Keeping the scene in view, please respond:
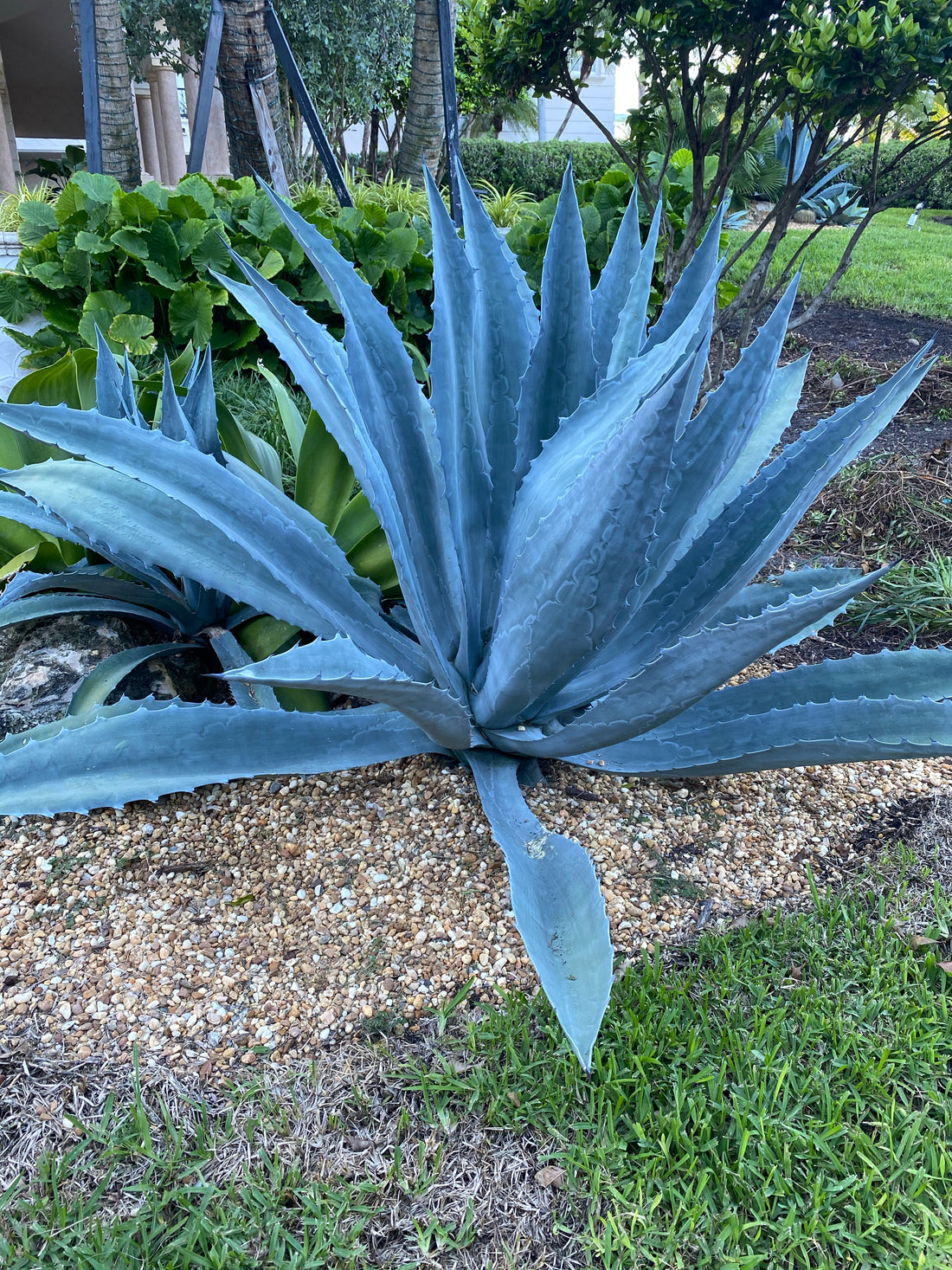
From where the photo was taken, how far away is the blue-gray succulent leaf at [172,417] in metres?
1.84

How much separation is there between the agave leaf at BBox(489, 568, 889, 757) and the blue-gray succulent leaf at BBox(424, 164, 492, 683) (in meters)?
0.34

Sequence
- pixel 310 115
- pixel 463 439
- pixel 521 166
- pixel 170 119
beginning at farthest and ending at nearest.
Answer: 1. pixel 170 119
2. pixel 521 166
3. pixel 310 115
4. pixel 463 439

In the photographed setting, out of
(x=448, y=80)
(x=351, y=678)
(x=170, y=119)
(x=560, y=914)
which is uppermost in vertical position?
(x=170, y=119)

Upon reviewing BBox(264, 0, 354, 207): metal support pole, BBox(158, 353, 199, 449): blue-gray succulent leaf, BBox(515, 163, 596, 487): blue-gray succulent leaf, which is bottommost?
BBox(158, 353, 199, 449): blue-gray succulent leaf

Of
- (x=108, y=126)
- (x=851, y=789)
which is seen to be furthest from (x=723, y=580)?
(x=108, y=126)

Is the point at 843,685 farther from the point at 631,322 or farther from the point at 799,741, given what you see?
the point at 631,322

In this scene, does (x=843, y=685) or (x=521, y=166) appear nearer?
(x=843, y=685)

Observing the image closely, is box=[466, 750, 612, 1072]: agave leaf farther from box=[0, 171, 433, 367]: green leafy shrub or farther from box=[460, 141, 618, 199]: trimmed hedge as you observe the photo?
box=[460, 141, 618, 199]: trimmed hedge

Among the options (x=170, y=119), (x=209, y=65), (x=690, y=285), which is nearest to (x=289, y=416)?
(x=690, y=285)

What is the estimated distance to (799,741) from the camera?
1.51 m

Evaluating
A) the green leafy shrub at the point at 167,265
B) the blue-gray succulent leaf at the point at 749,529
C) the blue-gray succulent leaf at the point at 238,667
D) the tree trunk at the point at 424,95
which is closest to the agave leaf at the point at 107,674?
the blue-gray succulent leaf at the point at 238,667

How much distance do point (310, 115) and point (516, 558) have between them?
Answer: 2744 millimetres

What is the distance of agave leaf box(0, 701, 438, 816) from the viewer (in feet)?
4.56

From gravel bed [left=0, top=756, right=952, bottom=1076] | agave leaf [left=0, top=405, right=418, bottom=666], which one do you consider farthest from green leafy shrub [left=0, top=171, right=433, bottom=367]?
gravel bed [left=0, top=756, right=952, bottom=1076]
